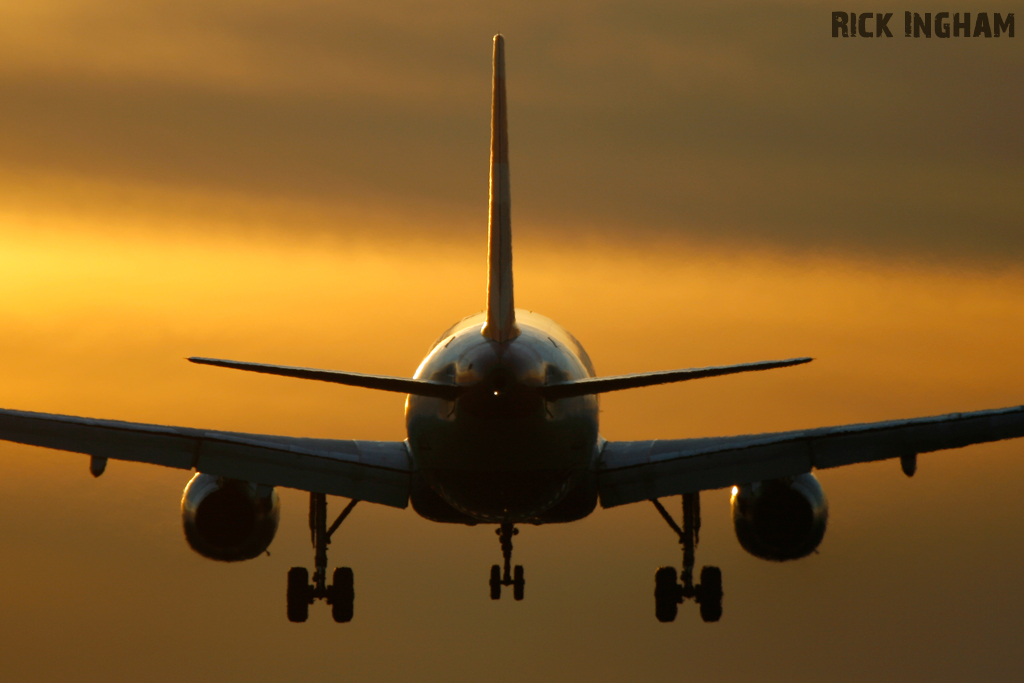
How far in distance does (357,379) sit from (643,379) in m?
4.83

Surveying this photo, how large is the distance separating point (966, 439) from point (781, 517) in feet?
18.4

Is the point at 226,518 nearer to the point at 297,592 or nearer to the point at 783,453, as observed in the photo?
the point at 297,592

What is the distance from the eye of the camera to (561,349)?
95.5 feet

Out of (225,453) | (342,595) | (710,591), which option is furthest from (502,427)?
(710,591)

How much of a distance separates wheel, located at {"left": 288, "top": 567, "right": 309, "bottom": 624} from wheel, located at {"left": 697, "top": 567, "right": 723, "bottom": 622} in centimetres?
904

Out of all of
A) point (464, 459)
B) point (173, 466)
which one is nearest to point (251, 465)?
point (173, 466)

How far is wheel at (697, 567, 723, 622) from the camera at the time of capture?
36000mm

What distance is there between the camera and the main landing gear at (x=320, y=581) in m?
35.4

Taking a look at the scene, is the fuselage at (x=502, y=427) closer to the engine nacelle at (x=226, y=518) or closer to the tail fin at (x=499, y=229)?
the tail fin at (x=499, y=229)

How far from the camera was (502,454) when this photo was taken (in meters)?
27.6

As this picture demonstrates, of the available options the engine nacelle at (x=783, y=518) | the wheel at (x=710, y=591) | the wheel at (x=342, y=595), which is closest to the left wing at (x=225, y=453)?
the wheel at (x=342, y=595)

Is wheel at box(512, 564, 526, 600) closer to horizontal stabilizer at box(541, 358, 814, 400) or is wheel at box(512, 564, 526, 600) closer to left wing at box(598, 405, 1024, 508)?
left wing at box(598, 405, 1024, 508)

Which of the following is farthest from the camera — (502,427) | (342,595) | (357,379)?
(342,595)

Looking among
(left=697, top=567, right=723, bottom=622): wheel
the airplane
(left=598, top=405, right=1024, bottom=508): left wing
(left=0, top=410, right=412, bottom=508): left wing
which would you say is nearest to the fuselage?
the airplane
